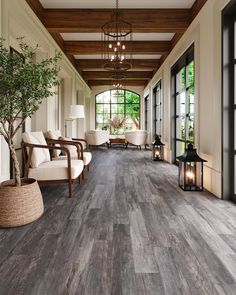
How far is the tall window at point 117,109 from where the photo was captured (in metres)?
13.8

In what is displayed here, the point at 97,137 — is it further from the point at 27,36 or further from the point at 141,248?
the point at 141,248

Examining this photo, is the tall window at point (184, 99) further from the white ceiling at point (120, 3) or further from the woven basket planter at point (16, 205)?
the woven basket planter at point (16, 205)

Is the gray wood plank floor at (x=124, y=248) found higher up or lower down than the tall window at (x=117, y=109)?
lower down

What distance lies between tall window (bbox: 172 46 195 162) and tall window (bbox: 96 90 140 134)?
7366 mm

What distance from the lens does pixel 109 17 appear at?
186 inches

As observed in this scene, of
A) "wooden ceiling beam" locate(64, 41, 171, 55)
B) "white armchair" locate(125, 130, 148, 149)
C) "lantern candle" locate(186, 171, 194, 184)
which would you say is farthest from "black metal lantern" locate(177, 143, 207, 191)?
"white armchair" locate(125, 130, 148, 149)

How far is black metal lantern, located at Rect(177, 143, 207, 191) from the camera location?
12.4 ft

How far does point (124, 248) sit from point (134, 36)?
5.54m

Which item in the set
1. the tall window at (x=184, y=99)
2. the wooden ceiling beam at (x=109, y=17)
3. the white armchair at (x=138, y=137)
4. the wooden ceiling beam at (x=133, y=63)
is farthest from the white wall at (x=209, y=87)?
the white armchair at (x=138, y=137)

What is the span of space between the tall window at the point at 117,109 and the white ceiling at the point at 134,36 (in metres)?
7.30

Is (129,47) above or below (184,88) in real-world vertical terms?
above

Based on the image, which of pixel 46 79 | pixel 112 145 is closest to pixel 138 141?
pixel 112 145

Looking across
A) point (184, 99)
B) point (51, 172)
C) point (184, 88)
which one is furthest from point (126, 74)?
point (51, 172)

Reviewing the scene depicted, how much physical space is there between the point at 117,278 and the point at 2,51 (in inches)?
89.0
